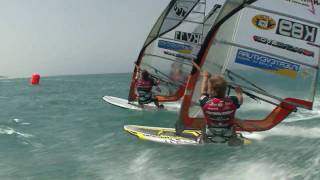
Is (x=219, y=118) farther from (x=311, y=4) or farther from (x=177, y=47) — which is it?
(x=177, y=47)

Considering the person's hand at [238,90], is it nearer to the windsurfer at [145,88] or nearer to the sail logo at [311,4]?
the sail logo at [311,4]

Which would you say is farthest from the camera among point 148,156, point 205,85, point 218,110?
point 148,156

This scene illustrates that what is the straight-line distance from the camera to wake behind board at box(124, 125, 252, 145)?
11.4 metres


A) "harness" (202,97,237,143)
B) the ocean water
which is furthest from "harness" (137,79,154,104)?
"harness" (202,97,237,143)

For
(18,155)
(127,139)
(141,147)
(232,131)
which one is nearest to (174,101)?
(127,139)

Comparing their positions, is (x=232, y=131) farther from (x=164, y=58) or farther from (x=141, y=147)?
(x=164, y=58)

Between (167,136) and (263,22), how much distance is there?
4695 mm

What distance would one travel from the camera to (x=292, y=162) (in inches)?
360

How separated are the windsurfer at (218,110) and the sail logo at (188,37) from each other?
7.98 metres

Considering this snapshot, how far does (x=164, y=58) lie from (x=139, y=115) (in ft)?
9.47

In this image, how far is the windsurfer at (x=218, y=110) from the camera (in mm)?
7945

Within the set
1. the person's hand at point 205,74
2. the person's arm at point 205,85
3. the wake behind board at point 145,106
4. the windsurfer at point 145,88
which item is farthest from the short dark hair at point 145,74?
the person's arm at point 205,85

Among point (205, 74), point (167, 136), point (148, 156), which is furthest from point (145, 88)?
point (205, 74)

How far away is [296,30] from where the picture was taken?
30.8 feet
